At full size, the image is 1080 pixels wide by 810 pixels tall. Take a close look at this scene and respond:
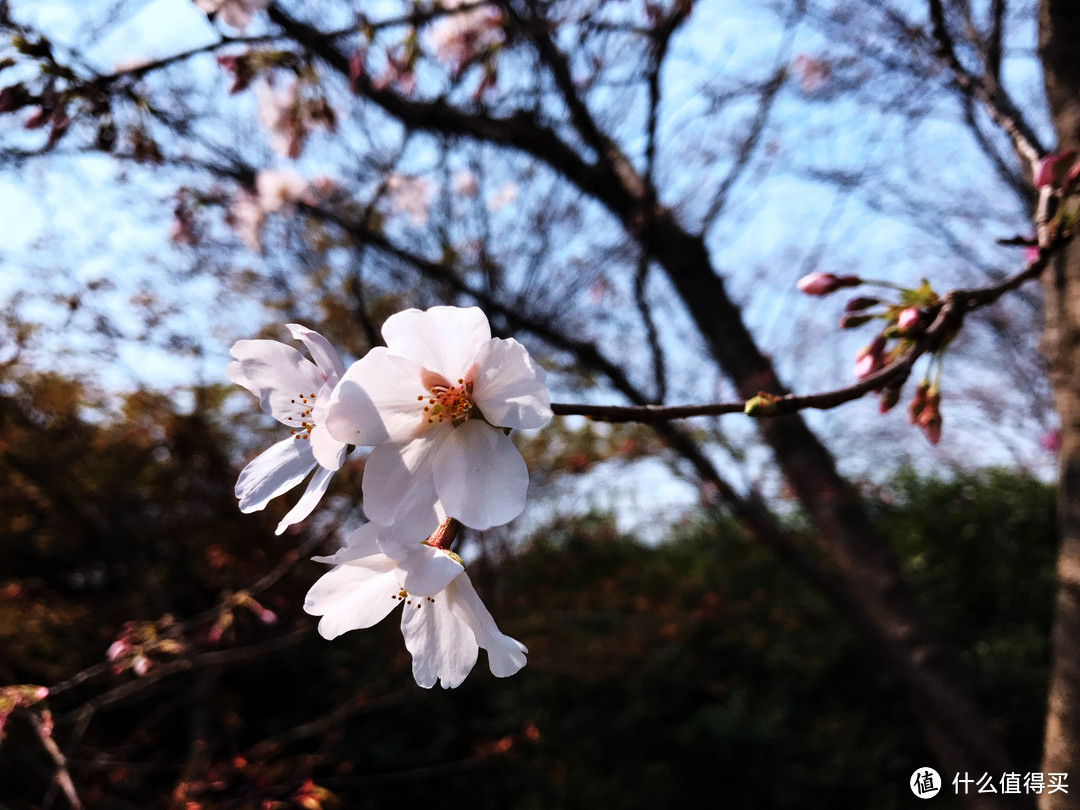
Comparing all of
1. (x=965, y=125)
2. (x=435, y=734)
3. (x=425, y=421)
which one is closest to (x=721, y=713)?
(x=435, y=734)

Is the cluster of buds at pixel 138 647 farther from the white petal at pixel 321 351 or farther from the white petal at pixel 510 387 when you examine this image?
the white petal at pixel 510 387

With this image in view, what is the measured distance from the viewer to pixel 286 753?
4.17 metres

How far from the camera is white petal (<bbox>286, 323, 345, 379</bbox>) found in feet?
2.40

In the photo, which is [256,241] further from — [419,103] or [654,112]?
[654,112]

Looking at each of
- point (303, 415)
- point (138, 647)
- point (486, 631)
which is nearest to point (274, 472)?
point (303, 415)

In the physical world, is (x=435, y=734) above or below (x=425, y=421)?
above

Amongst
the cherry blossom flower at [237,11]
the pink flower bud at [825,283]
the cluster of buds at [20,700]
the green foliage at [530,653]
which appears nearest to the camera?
the pink flower bud at [825,283]

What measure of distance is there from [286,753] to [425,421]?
429cm

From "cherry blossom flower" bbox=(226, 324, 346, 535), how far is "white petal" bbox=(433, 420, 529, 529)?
11 cm

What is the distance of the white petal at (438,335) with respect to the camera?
69 cm

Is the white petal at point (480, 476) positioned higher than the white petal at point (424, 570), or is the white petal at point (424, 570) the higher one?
the white petal at point (480, 476)

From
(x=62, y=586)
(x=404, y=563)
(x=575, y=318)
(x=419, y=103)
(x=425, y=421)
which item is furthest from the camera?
(x=62, y=586)

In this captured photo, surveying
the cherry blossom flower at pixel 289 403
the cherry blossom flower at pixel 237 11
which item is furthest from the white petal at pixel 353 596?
the cherry blossom flower at pixel 237 11

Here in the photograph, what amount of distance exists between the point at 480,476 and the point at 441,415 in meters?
0.10
